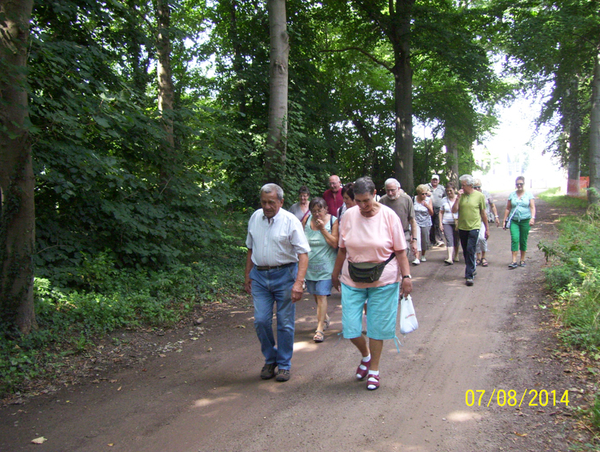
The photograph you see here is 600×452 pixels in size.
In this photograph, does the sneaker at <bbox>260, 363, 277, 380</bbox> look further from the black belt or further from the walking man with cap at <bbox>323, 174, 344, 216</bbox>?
the walking man with cap at <bbox>323, 174, 344, 216</bbox>

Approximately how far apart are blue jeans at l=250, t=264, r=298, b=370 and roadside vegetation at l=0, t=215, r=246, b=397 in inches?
96.4

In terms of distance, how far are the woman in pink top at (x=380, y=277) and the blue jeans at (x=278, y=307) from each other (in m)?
0.63

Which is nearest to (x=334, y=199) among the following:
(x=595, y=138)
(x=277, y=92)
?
(x=277, y=92)

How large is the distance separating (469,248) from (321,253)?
13.4 feet

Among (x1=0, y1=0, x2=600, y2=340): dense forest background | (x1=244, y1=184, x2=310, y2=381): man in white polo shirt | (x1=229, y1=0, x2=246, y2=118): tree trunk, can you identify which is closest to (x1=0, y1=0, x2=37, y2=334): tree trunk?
(x1=0, y1=0, x2=600, y2=340): dense forest background

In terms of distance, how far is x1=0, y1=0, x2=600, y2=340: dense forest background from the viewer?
6.44 meters

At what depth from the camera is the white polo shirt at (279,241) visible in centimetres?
491

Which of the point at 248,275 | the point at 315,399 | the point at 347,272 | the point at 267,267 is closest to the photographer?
the point at 315,399

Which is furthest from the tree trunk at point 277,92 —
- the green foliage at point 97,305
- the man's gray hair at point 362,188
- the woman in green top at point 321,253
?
the man's gray hair at point 362,188

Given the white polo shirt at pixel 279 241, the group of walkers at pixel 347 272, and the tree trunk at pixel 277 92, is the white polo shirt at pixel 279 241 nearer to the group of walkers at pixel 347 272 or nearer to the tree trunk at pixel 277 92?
the group of walkers at pixel 347 272

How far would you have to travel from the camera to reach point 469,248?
9.29 meters

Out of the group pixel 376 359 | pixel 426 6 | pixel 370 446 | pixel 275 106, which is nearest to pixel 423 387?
pixel 376 359

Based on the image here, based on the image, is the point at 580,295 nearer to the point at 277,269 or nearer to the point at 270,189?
the point at 277,269
